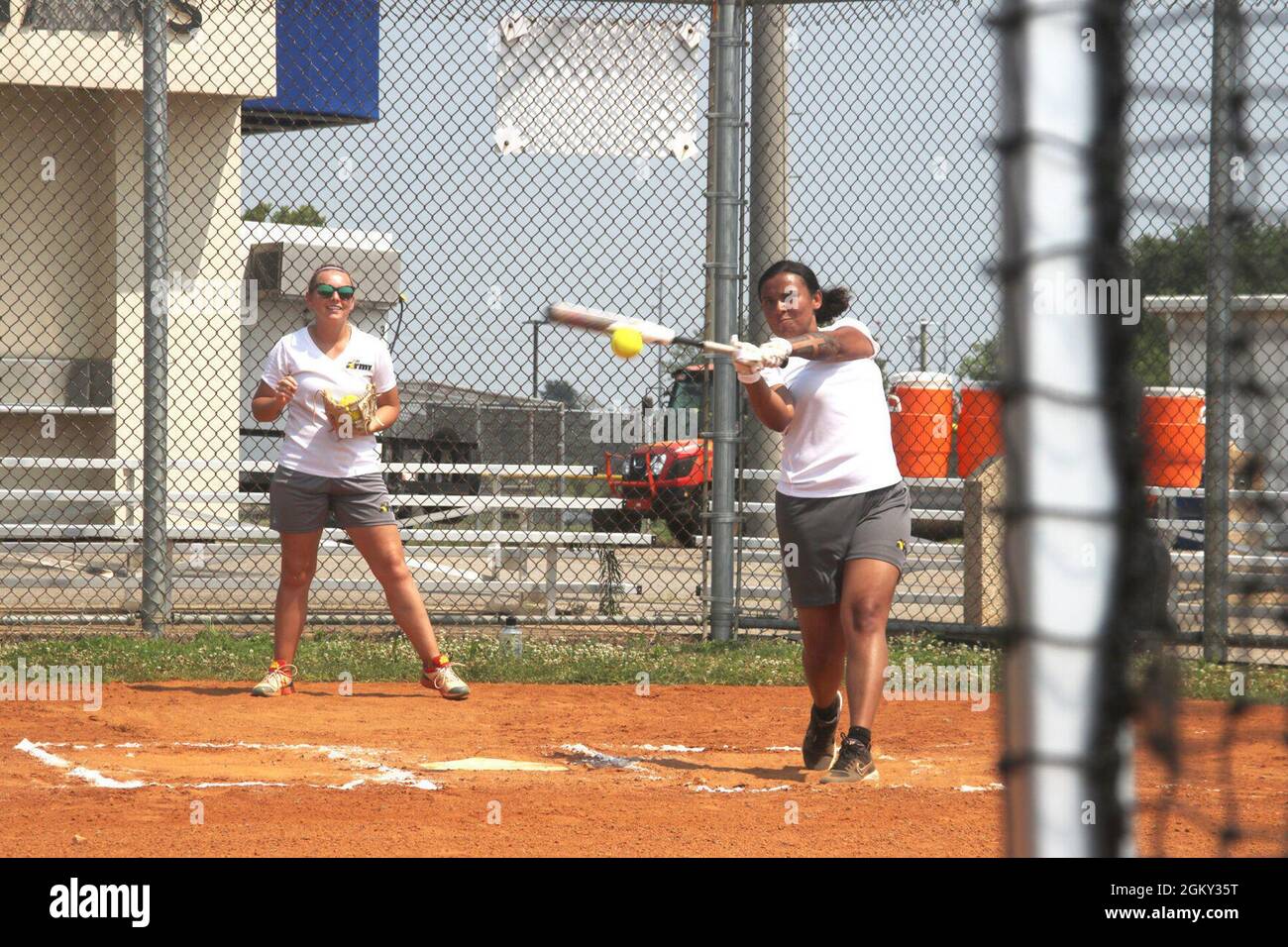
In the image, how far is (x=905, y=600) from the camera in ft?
31.9

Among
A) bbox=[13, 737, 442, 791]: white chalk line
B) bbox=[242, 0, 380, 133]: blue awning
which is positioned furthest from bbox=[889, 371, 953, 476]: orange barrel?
bbox=[13, 737, 442, 791]: white chalk line

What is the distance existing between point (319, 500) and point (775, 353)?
2.92 meters

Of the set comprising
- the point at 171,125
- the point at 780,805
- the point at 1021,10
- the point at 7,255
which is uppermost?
the point at 171,125

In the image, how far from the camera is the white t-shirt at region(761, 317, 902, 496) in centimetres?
561

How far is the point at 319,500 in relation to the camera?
7.14 metres

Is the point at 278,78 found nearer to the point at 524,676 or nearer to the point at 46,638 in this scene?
the point at 46,638

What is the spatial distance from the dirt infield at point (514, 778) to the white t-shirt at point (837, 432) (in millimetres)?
1129

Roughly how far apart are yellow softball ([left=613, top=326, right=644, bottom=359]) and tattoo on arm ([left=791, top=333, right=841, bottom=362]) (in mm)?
1147

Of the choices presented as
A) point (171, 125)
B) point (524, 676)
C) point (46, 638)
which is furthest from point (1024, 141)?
point (171, 125)

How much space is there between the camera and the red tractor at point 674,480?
965 centimetres

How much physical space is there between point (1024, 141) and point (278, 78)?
11.8 meters

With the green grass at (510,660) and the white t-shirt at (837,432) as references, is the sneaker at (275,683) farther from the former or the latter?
the white t-shirt at (837,432)

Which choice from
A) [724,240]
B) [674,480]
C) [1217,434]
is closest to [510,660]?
[724,240]

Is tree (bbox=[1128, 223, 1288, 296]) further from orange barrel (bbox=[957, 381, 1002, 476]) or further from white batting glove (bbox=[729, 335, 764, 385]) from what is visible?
orange barrel (bbox=[957, 381, 1002, 476])
